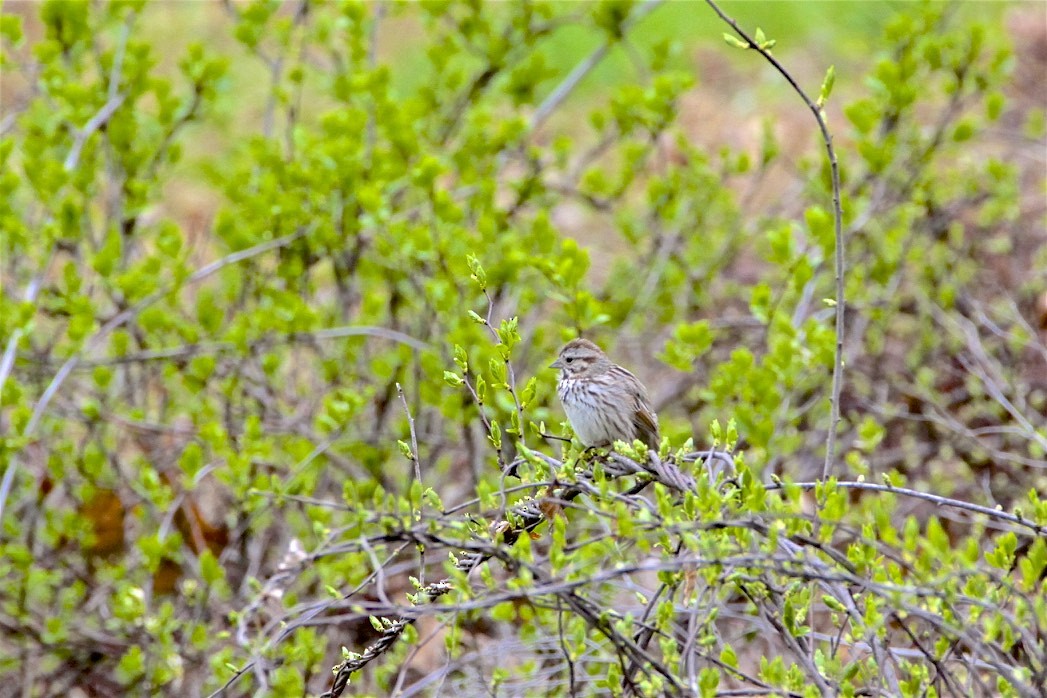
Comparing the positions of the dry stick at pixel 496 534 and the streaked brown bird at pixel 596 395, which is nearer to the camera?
the dry stick at pixel 496 534

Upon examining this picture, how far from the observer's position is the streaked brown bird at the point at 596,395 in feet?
15.1

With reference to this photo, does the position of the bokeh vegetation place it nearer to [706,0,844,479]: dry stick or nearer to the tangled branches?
the tangled branches

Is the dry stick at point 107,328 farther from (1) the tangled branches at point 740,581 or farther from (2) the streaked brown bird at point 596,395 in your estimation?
Answer: (1) the tangled branches at point 740,581

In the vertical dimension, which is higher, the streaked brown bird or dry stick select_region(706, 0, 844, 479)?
dry stick select_region(706, 0, 844, 479)

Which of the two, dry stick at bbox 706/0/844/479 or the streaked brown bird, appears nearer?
dry stick at bbox 706/0/844/479

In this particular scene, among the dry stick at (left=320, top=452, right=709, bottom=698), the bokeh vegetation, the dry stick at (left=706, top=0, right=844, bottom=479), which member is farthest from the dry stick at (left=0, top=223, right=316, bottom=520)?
the dry stick at (left=706, top=0, right=844, bottom=479)

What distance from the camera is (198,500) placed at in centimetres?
608

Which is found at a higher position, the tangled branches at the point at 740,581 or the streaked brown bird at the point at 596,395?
the tangled branches at the point at 740,581

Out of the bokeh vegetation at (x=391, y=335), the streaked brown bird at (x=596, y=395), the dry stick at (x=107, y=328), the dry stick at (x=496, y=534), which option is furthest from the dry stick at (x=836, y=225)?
the dry stick at (x=107, y=328)

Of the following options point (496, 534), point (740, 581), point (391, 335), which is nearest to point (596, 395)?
point (391, 335)

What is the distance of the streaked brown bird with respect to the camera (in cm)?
460

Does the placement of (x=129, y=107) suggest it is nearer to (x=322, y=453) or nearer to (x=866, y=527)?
(x=322, y=453)

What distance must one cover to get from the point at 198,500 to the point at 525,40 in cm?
273

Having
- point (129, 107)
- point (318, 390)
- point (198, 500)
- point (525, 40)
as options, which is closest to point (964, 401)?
point (525, 40)
